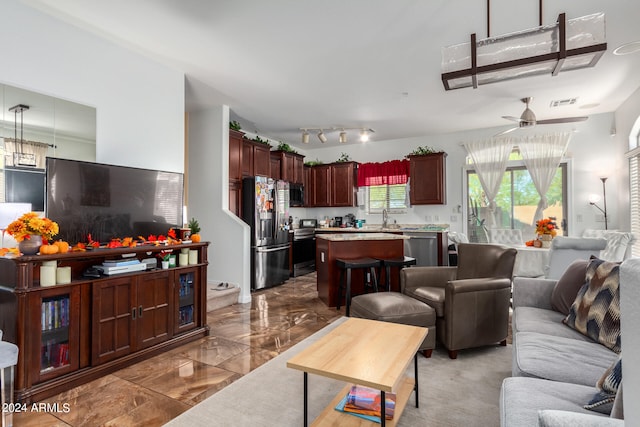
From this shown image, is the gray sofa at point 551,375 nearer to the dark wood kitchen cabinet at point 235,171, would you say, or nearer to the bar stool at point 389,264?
the bar stool at point 389,264

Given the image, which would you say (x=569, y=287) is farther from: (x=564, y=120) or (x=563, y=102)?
(x=564, y=120)

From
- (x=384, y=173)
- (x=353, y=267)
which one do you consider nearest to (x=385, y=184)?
(x=384, y=173)

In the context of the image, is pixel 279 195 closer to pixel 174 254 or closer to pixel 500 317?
pixel 174 254

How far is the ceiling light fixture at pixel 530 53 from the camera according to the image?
1706 millimetres

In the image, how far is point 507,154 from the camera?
603 centimetres

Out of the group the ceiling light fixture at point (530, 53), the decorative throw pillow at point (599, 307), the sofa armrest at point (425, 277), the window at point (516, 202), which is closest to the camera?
the ceiling light fixture at point (530, 53)

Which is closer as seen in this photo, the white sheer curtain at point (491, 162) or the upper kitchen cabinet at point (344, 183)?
the white sheer curtain at point (491, 162)

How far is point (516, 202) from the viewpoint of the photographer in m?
6.07

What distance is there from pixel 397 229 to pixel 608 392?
18.0 feet

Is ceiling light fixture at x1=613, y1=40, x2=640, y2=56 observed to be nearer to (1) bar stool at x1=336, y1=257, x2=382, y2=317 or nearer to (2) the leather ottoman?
(2) the leather ottoman

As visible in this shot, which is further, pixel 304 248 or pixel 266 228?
pixel 304 248

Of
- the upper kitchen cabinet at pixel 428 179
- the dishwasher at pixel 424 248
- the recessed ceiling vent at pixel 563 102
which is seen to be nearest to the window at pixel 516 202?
the upper kitchen cabinet at pixel 428 179

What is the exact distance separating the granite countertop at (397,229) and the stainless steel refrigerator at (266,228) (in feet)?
4.86

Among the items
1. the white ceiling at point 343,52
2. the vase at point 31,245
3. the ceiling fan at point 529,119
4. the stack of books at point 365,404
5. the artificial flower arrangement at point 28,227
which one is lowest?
the stack of books at point 365,404
